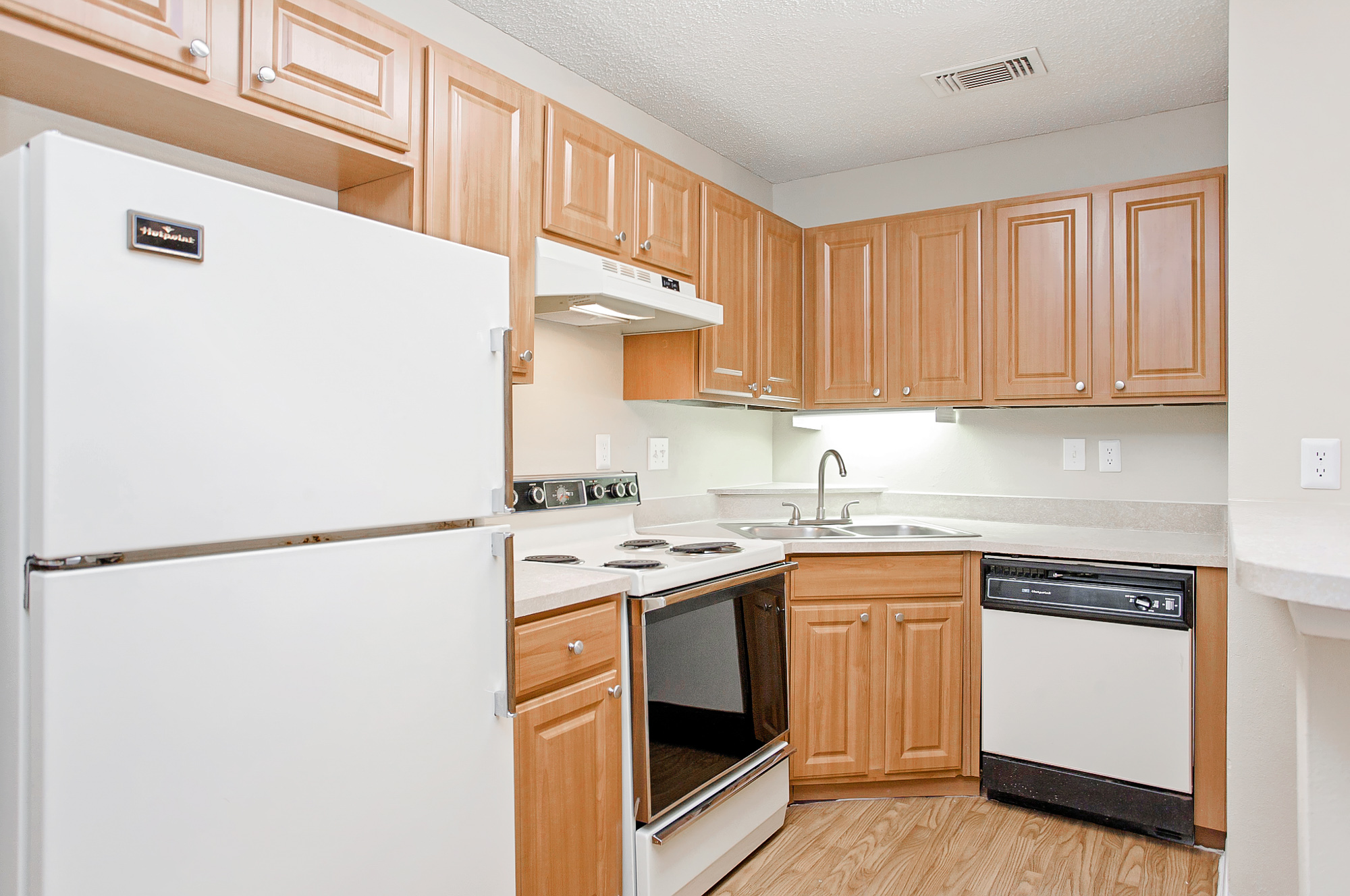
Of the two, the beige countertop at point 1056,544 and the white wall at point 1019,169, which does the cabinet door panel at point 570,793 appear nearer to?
the beige countertop at point 1056,544

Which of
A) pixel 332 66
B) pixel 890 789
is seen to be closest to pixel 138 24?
pixel 332 66

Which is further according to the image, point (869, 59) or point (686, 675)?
point (869, 59)

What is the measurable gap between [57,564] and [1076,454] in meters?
3.16

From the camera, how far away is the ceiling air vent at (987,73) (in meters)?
2.57

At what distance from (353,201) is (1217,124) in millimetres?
2945

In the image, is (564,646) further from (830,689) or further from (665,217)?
(665,217)

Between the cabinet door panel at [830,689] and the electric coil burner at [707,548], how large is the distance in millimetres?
422

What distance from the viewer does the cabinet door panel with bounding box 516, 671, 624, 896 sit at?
1640 mm

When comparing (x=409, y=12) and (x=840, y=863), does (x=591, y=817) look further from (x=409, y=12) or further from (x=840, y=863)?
(x=409, y=12)

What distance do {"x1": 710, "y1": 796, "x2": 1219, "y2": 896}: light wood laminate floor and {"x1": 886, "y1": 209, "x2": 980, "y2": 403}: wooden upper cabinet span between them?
1481 mm

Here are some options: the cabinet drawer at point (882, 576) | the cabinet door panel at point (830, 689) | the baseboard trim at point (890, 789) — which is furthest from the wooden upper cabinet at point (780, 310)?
the baseboard trim at point (890, 789)

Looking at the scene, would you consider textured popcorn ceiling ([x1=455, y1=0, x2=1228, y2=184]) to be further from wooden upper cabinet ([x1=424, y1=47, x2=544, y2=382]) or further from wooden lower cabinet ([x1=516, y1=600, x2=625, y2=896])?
wooden lower cabinet ([x1=516, y1=600, x2=625, y2=896])

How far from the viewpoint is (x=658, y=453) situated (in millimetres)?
3025

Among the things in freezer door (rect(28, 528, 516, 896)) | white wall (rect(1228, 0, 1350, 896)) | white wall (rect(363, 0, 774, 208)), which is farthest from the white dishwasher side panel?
white wall (rect(363, 0, 774, 208))
